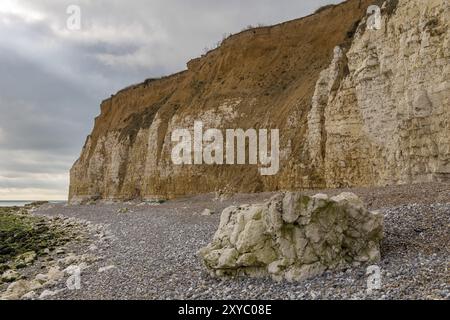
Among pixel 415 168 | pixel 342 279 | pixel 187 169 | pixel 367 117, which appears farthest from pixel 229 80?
pixel 342 279

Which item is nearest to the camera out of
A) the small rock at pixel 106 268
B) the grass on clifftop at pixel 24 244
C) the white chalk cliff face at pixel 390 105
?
the small rock at pixel 106 268

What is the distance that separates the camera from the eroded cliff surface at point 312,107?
59.8ft

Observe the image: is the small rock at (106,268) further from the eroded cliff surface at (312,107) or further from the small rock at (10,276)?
→ the eroded cliff surface at (312,107)

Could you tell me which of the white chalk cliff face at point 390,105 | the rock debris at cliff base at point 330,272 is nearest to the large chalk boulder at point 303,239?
the rock debris at cliff base at point 330,272

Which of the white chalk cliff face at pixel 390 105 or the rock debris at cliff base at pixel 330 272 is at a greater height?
the white chalk cliff face at pixel 390 105

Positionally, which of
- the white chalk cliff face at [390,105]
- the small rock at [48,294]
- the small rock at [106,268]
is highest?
the white chalk cliff face at [390,105]

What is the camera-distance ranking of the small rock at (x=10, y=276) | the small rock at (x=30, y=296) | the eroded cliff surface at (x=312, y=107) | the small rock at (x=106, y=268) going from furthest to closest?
the eroded cliff surface at (x=312, y=107), the small rock at (x=10, y=276), the small rock at (x=106, y=268), the small rock at (x=30, y=296)

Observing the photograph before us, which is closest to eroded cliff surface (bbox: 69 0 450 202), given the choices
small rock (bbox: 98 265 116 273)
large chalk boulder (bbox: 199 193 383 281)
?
large chalk boulder (bbox: 199 193 383 281)

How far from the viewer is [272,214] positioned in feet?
31.7

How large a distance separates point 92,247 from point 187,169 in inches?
924

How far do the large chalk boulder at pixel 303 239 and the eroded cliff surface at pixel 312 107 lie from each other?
9670 millimetres

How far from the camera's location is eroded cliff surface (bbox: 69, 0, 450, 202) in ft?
59.8

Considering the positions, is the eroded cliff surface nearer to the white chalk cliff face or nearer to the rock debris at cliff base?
the white chalk cliff face

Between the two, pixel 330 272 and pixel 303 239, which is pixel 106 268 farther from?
pixel 330 272
